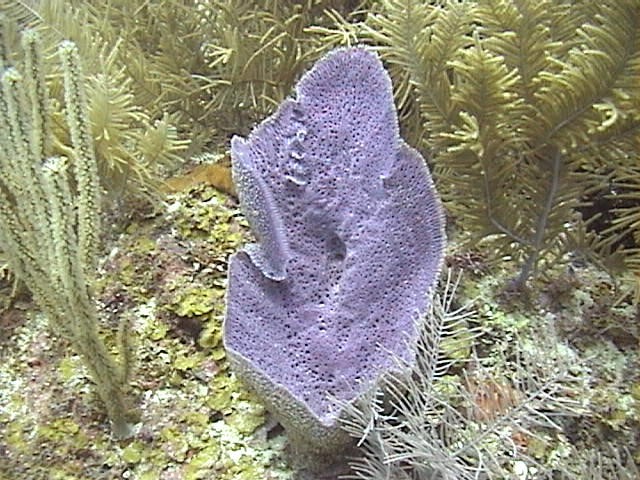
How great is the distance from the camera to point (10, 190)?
5.64ft

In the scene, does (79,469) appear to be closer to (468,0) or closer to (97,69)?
(97,69)

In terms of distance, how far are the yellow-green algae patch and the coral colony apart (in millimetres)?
238

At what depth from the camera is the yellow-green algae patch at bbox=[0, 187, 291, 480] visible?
1.76 metres

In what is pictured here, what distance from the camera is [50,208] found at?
1648mm

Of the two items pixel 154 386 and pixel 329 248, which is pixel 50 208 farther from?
pixel 329 248

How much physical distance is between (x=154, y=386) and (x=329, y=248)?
603 mm

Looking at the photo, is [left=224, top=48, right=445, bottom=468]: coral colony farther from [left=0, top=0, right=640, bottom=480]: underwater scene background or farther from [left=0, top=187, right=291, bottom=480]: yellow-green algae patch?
[left=0, top=187, right=291, bottom=480]: yellow-green algae patch

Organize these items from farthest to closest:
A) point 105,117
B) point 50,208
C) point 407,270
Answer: point 105,117 < point 407,270 < point 50,208

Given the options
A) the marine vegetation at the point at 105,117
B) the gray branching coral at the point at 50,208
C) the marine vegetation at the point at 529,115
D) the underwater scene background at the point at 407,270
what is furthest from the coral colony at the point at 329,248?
the marine vegetation at the point at 105,117

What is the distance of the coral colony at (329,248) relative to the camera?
5.51 ft

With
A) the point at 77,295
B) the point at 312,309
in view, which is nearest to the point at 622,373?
the point at 312,309

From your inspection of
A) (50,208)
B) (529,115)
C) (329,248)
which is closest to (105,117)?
(50,208)

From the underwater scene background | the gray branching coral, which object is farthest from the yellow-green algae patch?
the gray branching coral

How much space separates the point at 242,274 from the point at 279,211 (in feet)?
0.67
